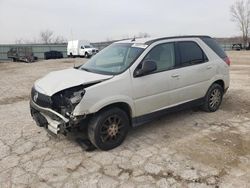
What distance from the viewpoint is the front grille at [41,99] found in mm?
3733

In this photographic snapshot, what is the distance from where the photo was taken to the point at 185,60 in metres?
4.84

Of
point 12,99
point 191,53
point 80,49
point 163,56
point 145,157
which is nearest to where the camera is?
point 145,157

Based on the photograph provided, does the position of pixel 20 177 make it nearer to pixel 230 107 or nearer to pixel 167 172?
pixel 167 172

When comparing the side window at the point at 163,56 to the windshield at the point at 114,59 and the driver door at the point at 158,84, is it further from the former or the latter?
the windshield at the point at 114,59

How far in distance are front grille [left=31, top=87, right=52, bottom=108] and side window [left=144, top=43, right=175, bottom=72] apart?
1745 millimetres

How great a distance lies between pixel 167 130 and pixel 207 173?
1491 mm

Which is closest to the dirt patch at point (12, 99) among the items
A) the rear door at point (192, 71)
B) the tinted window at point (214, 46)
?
the rear door at point (192, 71)

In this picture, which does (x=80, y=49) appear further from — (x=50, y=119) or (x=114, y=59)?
(x=50, y=119)

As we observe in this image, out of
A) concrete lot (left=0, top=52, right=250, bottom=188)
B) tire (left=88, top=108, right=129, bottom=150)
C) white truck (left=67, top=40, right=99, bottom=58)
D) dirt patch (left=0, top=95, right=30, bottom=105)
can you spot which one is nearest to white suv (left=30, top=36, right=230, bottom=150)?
tire (left=88, top=108, right=129, bottom=150)

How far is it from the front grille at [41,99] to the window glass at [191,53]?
2.55 meters

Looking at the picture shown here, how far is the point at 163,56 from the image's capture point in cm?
454

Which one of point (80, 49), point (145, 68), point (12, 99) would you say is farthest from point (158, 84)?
point (80, 49)

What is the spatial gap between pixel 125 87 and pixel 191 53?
1.86 meters

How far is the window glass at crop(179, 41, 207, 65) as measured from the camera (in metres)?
4.83
